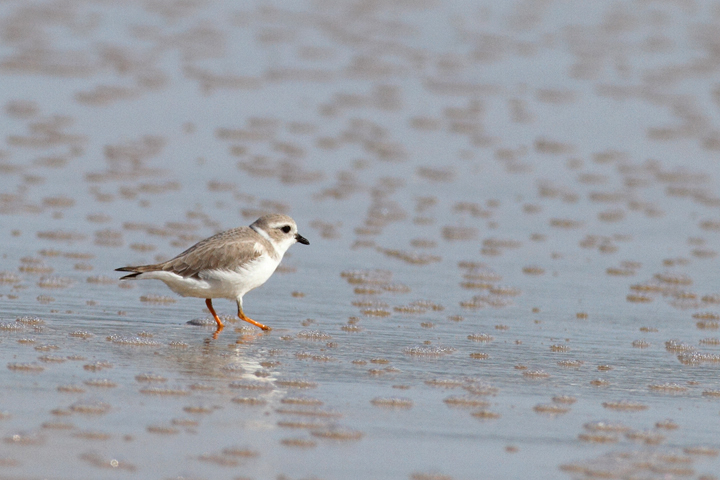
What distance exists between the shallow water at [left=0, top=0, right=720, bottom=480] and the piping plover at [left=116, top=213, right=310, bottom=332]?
1.42ft

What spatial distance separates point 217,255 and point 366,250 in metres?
4.10

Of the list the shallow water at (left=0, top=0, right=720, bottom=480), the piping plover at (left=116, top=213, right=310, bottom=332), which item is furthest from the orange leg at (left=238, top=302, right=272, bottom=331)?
the shallow water at (left=0, top=0, right=720, bottom=480)

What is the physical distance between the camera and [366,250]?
50.4 ft

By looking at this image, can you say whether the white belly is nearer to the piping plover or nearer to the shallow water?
the piping plover

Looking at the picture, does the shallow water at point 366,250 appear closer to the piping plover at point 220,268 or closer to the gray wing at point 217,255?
the piping plover at point 220,268

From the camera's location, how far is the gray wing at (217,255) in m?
11.4

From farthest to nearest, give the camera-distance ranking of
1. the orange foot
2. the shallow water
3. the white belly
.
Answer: the orange foot < the white belly < the shallow water

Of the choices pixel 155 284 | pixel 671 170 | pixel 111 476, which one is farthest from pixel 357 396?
pixel 671 170

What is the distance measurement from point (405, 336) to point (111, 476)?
15.7 feet

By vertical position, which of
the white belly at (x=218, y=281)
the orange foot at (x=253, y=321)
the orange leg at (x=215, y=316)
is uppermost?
the white belly at (x=218, y=281)

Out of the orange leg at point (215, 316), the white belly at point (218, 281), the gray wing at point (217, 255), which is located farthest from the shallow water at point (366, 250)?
the gray wing at point (217, 255)

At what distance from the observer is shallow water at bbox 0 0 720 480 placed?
8.26 meters

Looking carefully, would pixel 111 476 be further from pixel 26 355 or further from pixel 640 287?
pixel 640 287

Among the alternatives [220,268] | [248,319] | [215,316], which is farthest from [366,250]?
[220,268]
